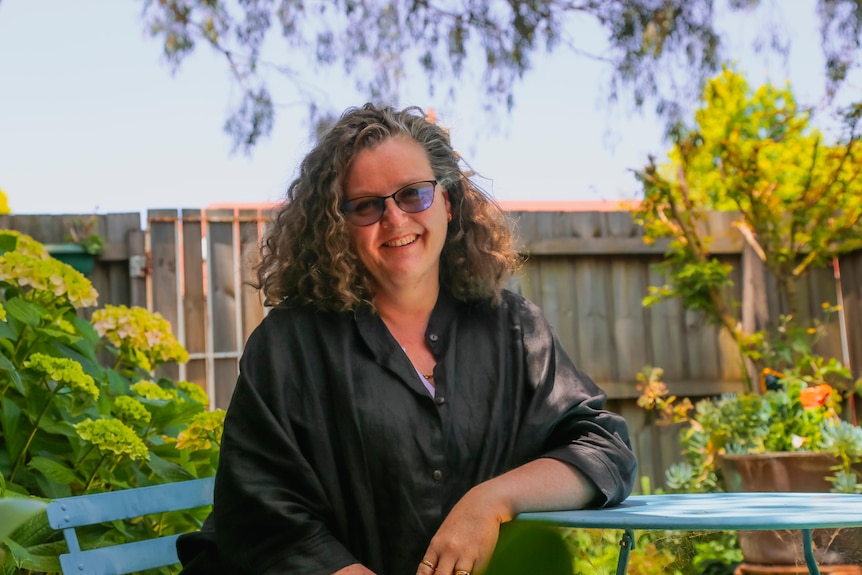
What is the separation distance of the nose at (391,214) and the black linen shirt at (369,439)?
175 millimetres

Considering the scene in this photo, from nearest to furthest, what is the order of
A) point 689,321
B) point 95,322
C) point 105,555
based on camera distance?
point 105,555 < point 95,322 < point 689,321

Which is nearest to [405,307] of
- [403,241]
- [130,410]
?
[403,241]

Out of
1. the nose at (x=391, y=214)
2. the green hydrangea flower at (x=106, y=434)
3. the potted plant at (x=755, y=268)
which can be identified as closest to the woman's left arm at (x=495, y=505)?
the nose at (x=391, y=214)

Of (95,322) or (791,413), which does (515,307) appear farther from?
(791,413)

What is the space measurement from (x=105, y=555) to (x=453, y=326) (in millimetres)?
850

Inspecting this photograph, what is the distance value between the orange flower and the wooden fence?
2.71 ft

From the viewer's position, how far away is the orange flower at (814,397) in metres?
4.31

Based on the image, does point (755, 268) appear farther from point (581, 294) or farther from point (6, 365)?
point (6, 365)

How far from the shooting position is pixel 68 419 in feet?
8.25

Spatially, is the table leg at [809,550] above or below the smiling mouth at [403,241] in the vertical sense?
below

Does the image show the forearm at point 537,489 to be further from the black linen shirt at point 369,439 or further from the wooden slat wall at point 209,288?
the wooden slat wall at point 209,288

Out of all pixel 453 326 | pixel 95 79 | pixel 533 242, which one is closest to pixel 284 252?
pixel 453 326

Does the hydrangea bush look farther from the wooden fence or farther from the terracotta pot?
the wooden fence

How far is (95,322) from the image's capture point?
9.89ft
